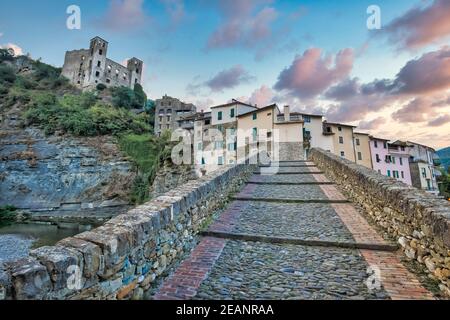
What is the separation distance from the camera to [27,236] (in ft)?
65.1

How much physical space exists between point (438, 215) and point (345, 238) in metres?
1.65

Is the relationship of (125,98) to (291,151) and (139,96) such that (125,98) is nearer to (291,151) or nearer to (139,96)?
(139,96)

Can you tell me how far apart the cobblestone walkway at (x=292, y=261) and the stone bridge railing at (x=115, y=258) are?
310 millimetres

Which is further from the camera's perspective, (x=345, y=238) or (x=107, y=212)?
(x=107, y=212)

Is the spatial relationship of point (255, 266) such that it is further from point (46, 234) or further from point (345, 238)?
point (46, 234)

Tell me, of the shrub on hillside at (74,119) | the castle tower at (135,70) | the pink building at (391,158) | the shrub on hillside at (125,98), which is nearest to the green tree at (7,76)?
the shrub on hillside at (125,98)

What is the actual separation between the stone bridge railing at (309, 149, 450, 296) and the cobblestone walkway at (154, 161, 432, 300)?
0.26 m

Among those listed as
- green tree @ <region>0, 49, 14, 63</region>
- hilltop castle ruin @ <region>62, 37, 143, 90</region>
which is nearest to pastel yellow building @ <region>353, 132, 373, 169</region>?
hilltop castle ruin @ <region>62, 37, 143, 90</region>

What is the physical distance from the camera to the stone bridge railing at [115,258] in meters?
1.54

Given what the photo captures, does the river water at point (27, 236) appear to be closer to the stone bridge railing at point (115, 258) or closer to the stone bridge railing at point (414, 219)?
the stone bridge railing at point (115, 258)

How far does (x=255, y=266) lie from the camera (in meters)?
3.21

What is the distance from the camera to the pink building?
35.3 metres

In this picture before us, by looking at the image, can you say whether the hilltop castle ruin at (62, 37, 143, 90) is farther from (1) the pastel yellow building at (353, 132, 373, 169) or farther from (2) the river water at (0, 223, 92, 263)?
(1) the pastel yellow building at (353, 132, 373, 169)
